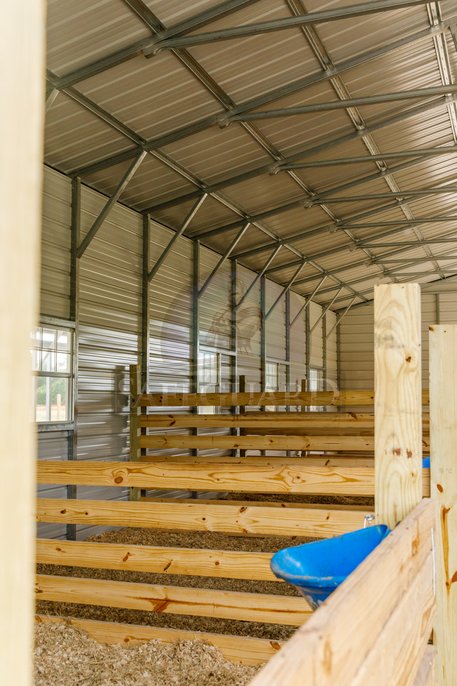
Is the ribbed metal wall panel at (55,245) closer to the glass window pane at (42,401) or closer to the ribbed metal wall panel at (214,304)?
the glass window pane at (42,401)

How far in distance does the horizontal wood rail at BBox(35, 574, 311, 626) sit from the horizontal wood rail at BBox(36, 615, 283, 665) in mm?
111

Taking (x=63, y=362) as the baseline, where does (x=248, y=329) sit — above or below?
above

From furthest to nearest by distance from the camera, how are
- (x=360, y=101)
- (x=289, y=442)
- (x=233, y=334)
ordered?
(x=233, y=334) < (x=360, y=101) < (x=289, y=442)

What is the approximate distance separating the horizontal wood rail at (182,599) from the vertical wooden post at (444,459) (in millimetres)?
1528

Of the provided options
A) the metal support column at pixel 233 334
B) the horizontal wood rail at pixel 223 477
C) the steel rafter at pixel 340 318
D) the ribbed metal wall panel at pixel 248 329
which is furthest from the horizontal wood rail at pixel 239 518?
the steel rafter at pixel 340 318

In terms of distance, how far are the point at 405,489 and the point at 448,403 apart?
22.5 inches

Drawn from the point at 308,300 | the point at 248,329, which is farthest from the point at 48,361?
the point at 308,300

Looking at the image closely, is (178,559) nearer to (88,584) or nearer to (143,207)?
(88,584)

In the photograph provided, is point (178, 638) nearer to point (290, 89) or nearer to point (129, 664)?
point (129, 664)

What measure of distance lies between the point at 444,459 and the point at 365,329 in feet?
63.0

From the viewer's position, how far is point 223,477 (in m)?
4.08

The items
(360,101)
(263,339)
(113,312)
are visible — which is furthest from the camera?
(263,339)

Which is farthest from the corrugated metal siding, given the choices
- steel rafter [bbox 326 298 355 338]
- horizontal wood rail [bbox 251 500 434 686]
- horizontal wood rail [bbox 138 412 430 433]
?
steel rafter [bbox 326 298 355 338]

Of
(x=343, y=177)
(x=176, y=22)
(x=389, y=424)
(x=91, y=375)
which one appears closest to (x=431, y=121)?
(x=343, y=177)
